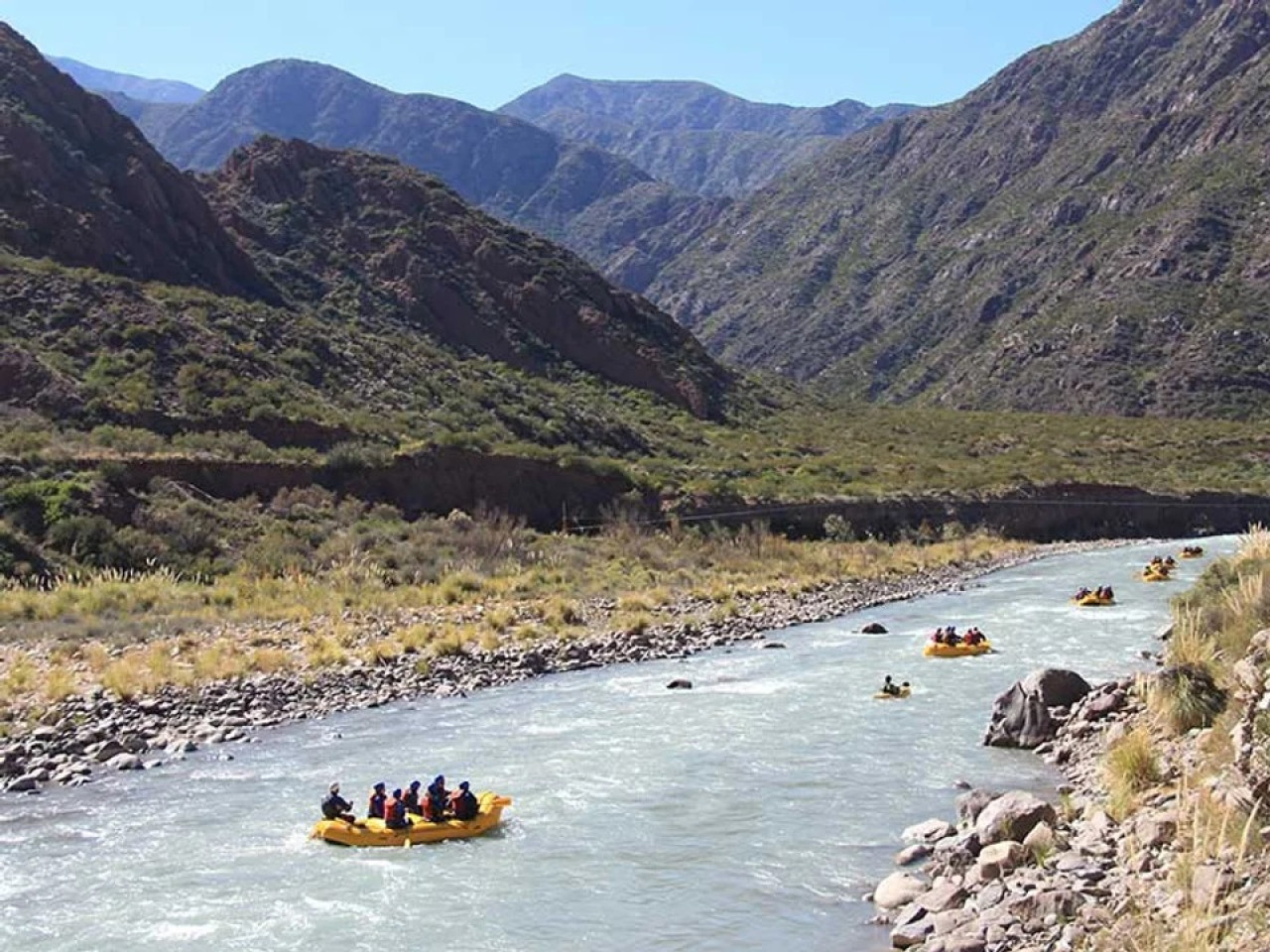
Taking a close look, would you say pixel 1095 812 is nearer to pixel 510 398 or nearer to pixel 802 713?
pixel 802 713

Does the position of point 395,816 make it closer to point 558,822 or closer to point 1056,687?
point 558,822

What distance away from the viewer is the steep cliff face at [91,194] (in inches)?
2037

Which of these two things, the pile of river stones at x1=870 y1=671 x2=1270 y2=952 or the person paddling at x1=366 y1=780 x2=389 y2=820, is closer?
the pile of river stones at x1=870 y1=671 x2=1270 y2=952

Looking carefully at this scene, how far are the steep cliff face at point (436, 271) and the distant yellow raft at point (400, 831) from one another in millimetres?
55238

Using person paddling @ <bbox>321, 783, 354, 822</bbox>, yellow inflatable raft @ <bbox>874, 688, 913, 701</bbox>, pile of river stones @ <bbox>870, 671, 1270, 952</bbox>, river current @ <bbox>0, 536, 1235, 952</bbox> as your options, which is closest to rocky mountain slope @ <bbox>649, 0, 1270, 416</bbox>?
yellow inflatable raft @ <bbox>874, 688, 913, 701</bbox>

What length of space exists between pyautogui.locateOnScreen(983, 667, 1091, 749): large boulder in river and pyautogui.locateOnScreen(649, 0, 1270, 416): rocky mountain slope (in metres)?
75.6

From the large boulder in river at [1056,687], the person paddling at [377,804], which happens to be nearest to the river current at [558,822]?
the person paddling at [377,804]

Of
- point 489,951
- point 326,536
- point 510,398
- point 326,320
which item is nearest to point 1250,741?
point 489,951

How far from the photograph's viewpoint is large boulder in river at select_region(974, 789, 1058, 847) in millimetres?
10695

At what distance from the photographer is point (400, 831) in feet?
42.3

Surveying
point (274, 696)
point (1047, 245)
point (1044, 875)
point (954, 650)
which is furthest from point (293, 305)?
point (1047, 245)

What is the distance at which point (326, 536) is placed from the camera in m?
34.1

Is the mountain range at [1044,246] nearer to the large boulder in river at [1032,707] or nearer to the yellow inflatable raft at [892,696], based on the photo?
the yellow inflatable raft at [892,696]

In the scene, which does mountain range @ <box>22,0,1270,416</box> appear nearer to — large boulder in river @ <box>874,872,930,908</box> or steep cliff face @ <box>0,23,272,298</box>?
steep cliff face @ <box>0,23,272,298</box>
